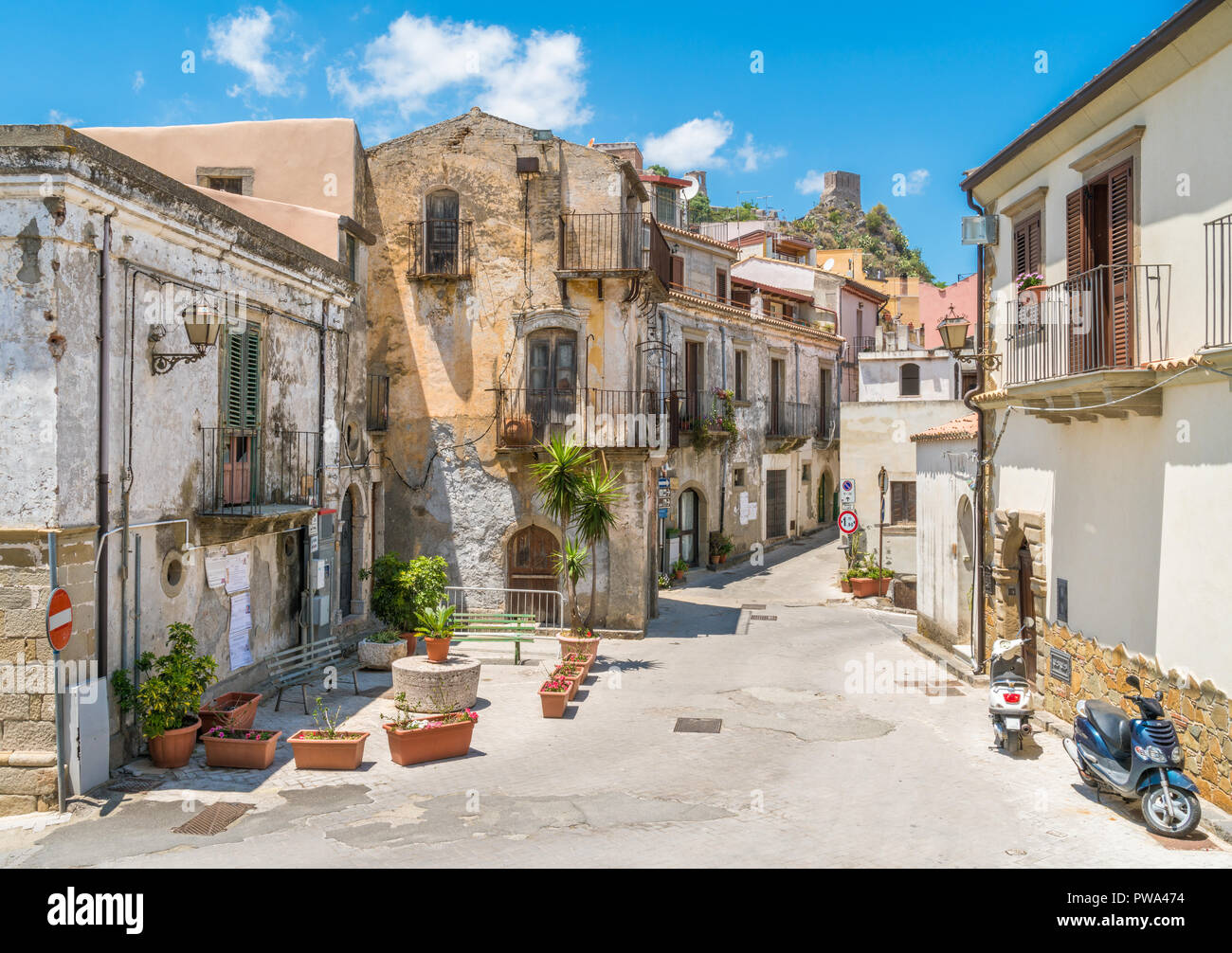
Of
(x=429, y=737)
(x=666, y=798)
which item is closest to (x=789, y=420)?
(x=429, y=737)

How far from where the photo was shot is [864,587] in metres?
26.6

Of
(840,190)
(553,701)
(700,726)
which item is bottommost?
(700,726)

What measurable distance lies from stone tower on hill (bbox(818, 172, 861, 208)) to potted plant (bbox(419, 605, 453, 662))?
8180cm

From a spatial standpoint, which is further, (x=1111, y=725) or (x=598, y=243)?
(x=598, y=243)

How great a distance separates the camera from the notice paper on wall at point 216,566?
12.8 meters

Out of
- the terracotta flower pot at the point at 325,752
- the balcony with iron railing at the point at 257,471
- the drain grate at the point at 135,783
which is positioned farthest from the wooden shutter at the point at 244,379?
the drain grate at the point at 135,783

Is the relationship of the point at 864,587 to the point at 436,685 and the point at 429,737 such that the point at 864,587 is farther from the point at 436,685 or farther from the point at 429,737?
the point at 429,737

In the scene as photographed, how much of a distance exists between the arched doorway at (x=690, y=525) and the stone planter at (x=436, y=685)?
1701 cm

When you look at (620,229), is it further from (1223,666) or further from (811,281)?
(811,281)

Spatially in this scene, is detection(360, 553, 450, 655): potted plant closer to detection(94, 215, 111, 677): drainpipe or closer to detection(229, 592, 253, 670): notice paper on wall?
detection(229, 592, 253, 670): notice paper on wall

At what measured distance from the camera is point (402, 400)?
68.3ft

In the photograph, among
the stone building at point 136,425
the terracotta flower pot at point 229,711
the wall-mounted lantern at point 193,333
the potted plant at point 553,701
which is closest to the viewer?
the stone building at point 136,425

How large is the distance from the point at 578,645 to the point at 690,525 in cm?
1400

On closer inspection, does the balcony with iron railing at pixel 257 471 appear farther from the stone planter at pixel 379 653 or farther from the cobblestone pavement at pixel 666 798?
the cobblestone pavement at pixel 666 798
